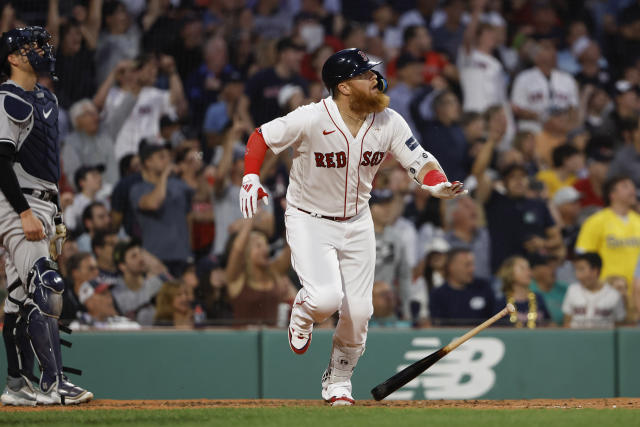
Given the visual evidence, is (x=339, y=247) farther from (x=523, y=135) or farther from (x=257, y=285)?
(x=523, y=135)

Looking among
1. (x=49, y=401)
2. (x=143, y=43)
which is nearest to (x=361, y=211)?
(x=49, y=401)

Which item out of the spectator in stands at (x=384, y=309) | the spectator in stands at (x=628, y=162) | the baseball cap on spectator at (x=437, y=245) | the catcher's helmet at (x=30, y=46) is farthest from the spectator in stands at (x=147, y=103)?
the spectator in stands at (x=628, y=162)

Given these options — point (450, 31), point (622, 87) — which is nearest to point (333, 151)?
point (450, 31)

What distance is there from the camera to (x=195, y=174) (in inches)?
380

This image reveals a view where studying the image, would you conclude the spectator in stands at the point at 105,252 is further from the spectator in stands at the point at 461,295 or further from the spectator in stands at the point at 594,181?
the spectator in stands at the point at 594,181

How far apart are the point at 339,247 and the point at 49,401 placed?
6.19 ft

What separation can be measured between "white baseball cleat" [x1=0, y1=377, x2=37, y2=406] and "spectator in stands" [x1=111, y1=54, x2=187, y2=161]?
3639 millimetres

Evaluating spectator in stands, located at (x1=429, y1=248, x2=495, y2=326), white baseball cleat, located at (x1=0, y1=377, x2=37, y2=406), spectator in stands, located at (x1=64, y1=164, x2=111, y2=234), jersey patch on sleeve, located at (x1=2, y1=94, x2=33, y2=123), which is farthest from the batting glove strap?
spectator in stands, located at (x1=64, y1=164, x2=111, y2=234)

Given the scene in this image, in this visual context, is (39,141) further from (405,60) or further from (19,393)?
(405,60)

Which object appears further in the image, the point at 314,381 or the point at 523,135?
the point at 523,135

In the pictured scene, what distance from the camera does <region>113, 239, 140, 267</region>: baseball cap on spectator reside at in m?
8.64

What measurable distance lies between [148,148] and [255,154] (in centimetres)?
372

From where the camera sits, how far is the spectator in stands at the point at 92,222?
28.8 ft

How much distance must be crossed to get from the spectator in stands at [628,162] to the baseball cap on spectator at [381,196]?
9.35 ft
